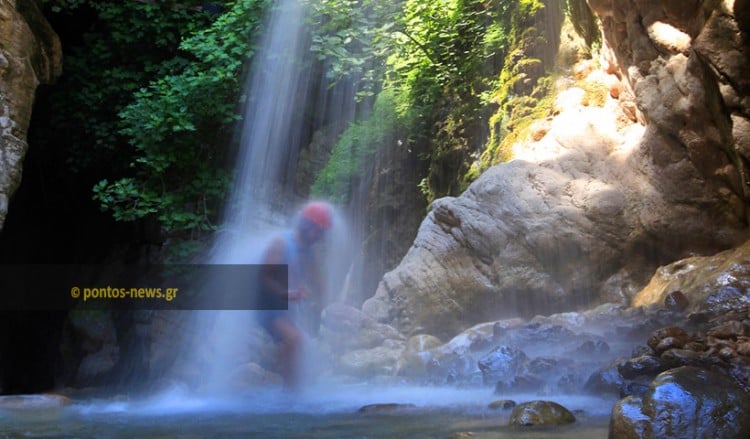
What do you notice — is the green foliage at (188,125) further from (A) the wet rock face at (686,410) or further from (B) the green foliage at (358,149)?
(A) the wet rock face at (686,410)

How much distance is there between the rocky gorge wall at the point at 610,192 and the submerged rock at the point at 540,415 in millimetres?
3388

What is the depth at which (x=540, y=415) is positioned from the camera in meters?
3.69

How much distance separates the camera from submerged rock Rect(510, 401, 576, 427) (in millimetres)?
3656

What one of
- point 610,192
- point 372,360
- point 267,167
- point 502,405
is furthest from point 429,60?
point 502,405

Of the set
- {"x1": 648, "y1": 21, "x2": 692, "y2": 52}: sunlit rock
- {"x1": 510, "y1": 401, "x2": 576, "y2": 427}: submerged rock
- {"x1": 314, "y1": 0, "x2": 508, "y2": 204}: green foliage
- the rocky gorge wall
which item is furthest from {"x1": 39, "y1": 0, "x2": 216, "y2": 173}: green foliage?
{"x1": 510, "y1": 401, "x2": 576, "y2": 427}: submerged rock

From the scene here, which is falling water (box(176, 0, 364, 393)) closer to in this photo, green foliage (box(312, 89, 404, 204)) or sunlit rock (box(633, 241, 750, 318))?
green foliage (box(312, 89, 404, 204))

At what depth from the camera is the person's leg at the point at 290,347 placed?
606 cm

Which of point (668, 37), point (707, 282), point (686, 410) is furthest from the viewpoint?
point (668, 37)

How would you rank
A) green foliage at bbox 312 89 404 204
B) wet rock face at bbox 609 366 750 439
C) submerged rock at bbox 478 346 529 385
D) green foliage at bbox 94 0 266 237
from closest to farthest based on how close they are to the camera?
wet rock face at bbox 609 366 750 439 → submerged rock at bbox 478 346 529 385 → green foliage at bbox 94 0 266 237 → green foliage at bbox 312 89 404 204

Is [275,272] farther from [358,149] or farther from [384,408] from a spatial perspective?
[358,149]

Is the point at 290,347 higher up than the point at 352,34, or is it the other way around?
the point at 352,34

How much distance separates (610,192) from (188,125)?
5.85 metres

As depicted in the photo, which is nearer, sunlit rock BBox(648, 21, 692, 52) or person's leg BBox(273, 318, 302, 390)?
person's leg BBox(273, 318, 302, 390)

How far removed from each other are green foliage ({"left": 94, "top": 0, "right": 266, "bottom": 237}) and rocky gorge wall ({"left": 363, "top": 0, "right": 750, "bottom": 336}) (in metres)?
A: 3.69
